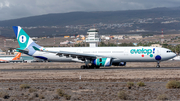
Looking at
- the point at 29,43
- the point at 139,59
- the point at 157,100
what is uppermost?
the point at 29,43

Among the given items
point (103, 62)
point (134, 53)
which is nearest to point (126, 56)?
point (134, 53)

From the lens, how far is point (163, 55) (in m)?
49.8

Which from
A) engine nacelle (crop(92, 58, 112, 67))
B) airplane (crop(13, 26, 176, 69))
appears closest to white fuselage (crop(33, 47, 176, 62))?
airplane (crop(13, 26, 176, 69))

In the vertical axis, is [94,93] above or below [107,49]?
below

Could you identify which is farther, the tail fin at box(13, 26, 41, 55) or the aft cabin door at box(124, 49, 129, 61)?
the tail fin at box(13, 26, 41, 55)

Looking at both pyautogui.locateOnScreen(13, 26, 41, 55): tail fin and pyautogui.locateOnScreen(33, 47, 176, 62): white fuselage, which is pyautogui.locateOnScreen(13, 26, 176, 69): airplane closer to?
pyautogui.locateOnScreen(33, 47, 176, 62): white fuselage

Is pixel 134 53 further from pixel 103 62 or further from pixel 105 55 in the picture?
pixel 103 62

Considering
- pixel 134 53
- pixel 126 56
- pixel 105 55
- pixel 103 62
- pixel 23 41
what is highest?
pixel 23 41

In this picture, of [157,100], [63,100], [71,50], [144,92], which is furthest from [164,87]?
[71,50]

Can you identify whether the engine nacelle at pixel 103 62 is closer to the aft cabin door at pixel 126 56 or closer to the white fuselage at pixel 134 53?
the white fuselage at pixel 134 53

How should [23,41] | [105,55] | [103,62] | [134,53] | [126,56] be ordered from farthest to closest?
[23,41] → [105,55] → [126,56] → [134,53] → [103,62]

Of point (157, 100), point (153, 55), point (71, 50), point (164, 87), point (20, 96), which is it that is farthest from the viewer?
point (71, 50)

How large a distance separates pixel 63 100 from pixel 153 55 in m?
32.9

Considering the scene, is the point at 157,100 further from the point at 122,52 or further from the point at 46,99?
the point at 122,52
